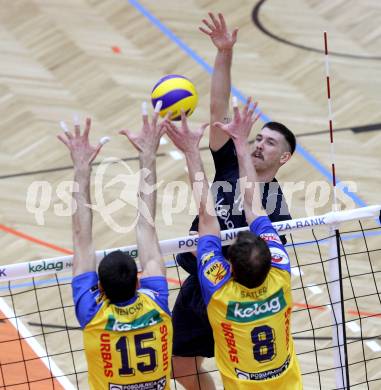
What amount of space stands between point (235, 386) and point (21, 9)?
32.7 feet

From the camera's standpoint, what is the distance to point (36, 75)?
13438 millimetres

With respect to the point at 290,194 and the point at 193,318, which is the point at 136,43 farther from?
the point at 193,318

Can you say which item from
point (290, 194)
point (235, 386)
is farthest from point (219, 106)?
point (290, 194)

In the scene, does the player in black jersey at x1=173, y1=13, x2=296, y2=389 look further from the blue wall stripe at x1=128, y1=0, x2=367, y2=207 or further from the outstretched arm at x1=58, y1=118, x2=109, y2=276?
the blue wall stripe at x1=128, y1=0, x2=367, y2=207

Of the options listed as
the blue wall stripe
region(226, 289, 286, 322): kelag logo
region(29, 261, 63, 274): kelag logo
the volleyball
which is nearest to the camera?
region(226, 289, 286, 322): kelag logo

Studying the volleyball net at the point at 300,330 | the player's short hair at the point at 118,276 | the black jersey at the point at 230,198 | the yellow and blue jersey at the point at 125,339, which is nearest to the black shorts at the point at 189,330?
the black jersey at the point at 230,198

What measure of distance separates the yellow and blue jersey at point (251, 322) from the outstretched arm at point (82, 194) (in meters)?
0.70

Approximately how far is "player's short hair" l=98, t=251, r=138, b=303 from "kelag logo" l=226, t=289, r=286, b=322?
0.62m

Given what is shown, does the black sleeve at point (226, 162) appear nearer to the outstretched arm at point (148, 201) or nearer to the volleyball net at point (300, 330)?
the outstretched arm at point (148, 201)

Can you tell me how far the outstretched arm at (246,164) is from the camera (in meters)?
6.33

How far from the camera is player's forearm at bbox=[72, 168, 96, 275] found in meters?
6.00

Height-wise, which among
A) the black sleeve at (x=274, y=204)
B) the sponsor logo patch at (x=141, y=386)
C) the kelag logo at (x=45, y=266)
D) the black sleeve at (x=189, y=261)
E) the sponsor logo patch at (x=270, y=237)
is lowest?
the sponsor logo patch at (x=141, y=386)

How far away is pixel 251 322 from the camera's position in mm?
5883

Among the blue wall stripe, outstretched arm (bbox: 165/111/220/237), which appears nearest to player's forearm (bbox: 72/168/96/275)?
outstretched arm (bbox: 165/111/220/237)
